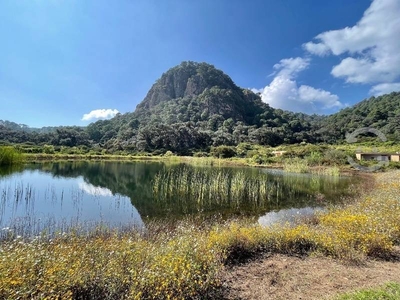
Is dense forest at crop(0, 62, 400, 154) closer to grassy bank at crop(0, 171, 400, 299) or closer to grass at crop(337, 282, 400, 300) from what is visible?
grassy bank at crop(0, 171, 400, 299)

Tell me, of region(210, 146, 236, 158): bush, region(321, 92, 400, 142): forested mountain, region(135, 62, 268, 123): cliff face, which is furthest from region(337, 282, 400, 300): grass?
region(135, 62, 268, 123): cliff face

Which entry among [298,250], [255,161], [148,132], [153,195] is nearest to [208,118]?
[148,132]

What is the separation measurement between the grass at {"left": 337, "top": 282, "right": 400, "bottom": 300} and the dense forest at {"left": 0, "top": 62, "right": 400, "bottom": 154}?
55308mm

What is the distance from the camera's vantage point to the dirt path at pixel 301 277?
4.05m

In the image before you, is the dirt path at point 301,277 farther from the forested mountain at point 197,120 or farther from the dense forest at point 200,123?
the forested mountain at point 197,120

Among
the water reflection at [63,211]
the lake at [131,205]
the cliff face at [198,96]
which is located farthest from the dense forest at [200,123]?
the water reflection at [63,211]

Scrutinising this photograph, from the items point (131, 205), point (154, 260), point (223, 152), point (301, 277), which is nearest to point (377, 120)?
point (223, 152)

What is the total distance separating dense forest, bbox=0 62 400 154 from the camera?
7000cm

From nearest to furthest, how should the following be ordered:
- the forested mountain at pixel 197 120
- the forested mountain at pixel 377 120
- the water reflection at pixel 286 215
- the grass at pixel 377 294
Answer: the grass at pixel 377 294
the water reflection at pixel 286 215
the forested mountain at pixel 377 120
the forested mountain at pixel 197 120

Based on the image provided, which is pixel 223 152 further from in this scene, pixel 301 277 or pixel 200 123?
pixel 200 123

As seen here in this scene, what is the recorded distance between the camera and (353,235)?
5891 millimetres

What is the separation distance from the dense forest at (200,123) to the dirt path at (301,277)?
53.6 meters

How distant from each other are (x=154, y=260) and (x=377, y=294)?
3.40 metres

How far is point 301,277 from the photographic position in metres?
4.62
